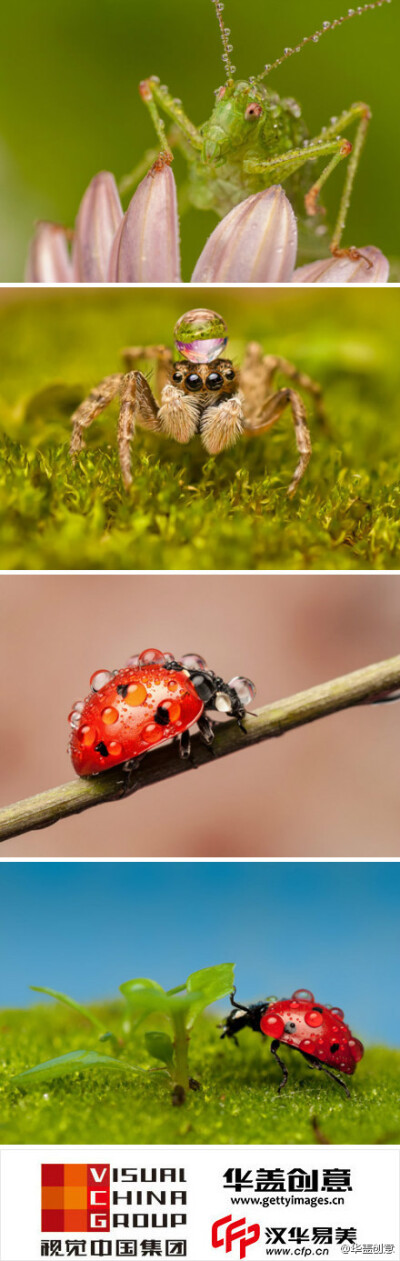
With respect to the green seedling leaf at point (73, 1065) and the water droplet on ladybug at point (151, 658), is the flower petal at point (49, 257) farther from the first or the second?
the green seedling leaf at point (73, 1065)

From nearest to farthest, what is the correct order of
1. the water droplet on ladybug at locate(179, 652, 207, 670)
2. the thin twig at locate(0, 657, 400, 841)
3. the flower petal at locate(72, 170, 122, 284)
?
the thin twig at locate(0, 657, 400, 841)
the water droplet on ladybug at locate(179, 652, 207, 670)
the flower petal at locate(72, 170, 122, 284)

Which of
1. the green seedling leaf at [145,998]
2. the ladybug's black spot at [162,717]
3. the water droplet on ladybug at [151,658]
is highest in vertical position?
the water droplet on ladybug at [151,658]

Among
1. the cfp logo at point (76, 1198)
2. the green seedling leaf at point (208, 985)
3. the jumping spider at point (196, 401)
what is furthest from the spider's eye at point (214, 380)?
the cfp logo at point (76, 1198)

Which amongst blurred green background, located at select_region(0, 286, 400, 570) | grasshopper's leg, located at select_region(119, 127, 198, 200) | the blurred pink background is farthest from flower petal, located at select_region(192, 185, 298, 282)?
the blurred pink background

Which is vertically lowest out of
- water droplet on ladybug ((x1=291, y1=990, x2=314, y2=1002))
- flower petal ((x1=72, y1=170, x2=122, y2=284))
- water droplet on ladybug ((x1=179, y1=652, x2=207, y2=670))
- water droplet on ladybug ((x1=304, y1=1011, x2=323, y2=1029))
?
water droplet on ladybug ((x1=304, y1=1011, x2=323, y2=1029))

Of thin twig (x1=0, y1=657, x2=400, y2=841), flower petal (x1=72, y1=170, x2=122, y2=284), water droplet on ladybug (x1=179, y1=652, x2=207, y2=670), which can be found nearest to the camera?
thin twig (x1=0, y1=657, x2=400, y2=841)

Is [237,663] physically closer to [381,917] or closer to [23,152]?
[381,917]

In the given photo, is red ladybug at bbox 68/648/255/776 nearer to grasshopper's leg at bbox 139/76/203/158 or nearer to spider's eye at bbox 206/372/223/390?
spider's eye at bbox 206/372/223/390

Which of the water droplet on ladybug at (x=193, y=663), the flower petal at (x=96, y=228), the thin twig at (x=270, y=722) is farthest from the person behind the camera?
the flower petal at (x=96, y=228)
